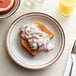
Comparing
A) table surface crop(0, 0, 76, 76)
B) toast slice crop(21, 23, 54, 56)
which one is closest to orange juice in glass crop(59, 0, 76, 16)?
table surface crop(0, 0, 76, 76)

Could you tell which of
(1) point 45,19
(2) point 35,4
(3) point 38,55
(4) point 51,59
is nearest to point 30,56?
(3) point 38,55

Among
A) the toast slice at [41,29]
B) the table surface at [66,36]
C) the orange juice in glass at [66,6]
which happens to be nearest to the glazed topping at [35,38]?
the toast slice at [41,29]

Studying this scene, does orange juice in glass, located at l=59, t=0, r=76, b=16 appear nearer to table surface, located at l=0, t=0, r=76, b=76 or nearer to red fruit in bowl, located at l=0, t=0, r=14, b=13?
table surface, located at l=0, t=0, r=76, b=76

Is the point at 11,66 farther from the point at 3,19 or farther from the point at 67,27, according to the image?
the point at 67,27

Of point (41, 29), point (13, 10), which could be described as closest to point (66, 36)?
point (41, 29)

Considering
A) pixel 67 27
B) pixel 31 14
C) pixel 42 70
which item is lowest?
pixel 42 70
